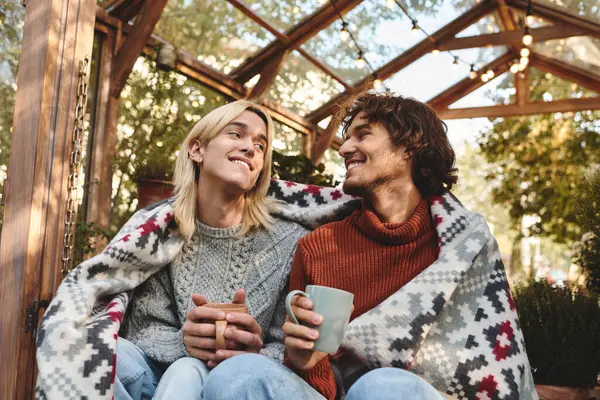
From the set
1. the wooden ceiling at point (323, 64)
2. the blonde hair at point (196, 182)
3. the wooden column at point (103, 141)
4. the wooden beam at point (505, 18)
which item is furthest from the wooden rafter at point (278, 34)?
the blonde hair at point (196, 182)

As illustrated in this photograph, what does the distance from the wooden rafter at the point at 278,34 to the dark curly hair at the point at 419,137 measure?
13.7 feet

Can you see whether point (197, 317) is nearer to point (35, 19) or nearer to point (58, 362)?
point (58, 362)

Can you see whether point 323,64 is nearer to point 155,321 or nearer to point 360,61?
point 360,61

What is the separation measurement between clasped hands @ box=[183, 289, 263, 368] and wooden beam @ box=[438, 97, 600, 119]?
23.6 ft

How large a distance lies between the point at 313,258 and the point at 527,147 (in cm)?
780

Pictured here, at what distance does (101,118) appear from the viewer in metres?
5.23

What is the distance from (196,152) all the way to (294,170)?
2.09 metres

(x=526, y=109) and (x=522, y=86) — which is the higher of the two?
(x=522, y=86)

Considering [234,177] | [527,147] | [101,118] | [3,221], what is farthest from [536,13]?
[3,221]

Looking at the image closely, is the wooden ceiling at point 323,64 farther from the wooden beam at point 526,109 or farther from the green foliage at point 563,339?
the green foliage at point 563,339

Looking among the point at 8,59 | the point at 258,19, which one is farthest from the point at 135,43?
the point at 8,59

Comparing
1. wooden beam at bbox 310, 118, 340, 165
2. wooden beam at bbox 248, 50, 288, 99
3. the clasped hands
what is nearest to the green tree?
the clasped hands

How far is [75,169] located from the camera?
81.4 inches

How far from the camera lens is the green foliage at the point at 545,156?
851 cm
